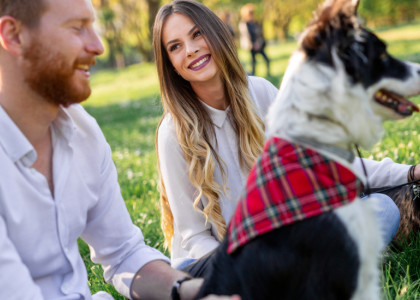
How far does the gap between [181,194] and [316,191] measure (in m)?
1.43

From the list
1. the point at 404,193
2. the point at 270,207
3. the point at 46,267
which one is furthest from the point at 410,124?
the point at 46,267

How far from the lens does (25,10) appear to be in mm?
1846

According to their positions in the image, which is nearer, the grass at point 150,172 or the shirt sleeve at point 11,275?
the shirt sleeve at point 11,275

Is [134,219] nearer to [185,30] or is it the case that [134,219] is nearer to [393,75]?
[185,30]

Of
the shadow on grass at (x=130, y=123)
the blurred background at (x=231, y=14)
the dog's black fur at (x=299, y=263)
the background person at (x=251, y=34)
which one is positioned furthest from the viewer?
the blurred background at (x=231, y=14)

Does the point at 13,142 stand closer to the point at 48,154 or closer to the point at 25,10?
the point at 48,154

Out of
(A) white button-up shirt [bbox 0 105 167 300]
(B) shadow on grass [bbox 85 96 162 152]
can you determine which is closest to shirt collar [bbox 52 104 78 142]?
(A) white button-up shirt [bbox 0 105 167 300]

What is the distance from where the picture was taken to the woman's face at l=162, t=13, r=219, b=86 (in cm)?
311

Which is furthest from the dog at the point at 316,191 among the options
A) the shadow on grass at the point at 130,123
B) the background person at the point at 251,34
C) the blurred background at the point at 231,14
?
the blurred background at the point at 231,14

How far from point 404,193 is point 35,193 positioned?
2.28 m

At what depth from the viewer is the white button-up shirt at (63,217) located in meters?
1.82

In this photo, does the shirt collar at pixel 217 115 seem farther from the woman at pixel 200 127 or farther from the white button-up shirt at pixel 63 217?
the white button-up shirt at pixel 63 217

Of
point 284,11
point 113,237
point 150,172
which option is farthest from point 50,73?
point 284,11

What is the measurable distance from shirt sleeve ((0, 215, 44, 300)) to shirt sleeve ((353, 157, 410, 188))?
2.18 m
